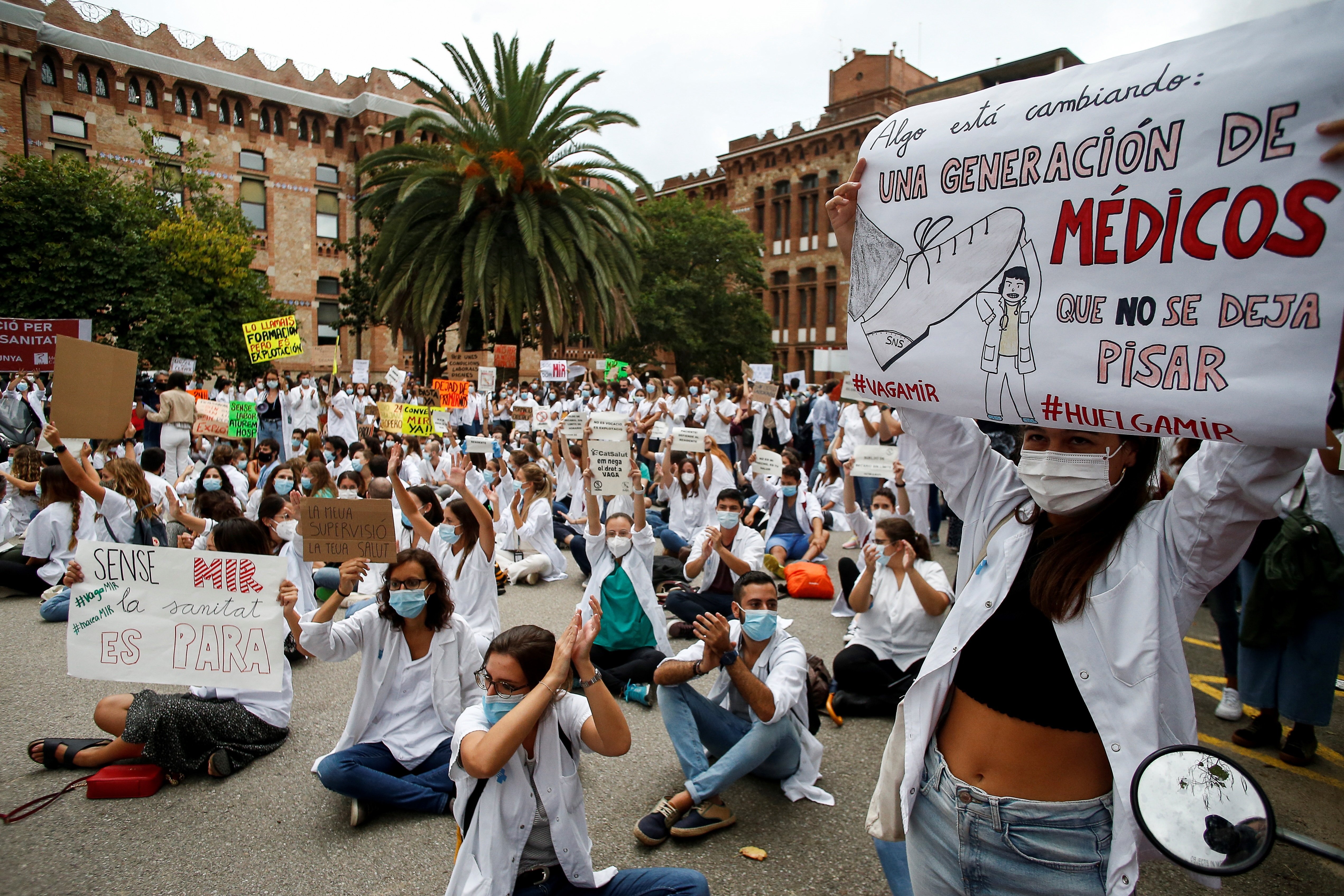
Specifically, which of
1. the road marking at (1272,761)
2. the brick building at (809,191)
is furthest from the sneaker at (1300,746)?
the brick building at (809,191)

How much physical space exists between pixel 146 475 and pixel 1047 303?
857 centimetres

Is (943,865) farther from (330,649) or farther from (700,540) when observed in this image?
(700,540)

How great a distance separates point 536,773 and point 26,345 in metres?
11.3

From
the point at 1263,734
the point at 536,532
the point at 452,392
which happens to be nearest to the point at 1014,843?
the point at 1263,734

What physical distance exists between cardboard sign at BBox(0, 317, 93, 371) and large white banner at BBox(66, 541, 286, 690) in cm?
705

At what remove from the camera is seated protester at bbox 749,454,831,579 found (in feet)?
30.1

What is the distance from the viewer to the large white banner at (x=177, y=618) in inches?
166

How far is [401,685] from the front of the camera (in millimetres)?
4230

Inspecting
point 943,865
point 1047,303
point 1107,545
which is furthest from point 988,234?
point 943,865

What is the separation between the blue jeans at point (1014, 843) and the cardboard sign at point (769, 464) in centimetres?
764

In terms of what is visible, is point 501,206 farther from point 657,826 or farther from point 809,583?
point 657,826

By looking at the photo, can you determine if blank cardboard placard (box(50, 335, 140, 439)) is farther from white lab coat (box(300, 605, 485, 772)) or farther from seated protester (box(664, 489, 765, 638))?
seated protester (box(664, 489, 765, 638))

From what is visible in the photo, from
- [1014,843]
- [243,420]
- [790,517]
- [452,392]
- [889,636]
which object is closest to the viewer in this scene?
[1014,843]

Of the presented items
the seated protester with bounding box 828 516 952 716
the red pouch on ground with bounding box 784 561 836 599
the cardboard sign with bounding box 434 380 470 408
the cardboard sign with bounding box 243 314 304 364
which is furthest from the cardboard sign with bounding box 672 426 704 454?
the cardboard sign with bounding box 243 314 304 364
